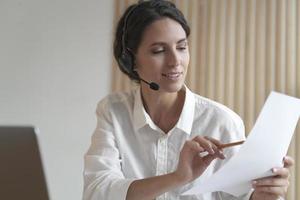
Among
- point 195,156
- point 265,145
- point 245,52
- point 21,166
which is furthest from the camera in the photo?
point 245,52

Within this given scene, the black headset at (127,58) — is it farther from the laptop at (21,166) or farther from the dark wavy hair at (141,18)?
the laptop at (21,166)

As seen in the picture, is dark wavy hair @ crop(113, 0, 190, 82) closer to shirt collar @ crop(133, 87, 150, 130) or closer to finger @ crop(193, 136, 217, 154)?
shirt collar @ crop(133, 87, 150, 130)

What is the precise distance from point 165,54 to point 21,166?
746mm

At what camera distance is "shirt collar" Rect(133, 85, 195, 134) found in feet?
4.04

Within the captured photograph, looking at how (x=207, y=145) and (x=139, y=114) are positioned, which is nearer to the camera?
(x=207, y=145)

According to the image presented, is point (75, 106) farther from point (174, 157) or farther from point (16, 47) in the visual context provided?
point (174, 157)

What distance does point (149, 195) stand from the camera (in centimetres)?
104

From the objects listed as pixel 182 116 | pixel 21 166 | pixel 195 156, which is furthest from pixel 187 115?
pixel 21 166

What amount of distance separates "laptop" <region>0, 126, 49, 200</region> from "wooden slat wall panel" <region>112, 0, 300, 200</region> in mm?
1570

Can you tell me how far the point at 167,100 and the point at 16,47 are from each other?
3.50 feet

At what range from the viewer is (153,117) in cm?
131

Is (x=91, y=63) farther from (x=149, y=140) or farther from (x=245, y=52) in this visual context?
(x=149, y=140)

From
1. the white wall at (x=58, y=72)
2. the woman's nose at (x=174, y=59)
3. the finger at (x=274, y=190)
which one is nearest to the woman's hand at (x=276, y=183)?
the finger at (x=274, y=190)

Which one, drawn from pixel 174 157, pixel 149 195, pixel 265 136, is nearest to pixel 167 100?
pixel 174 157
